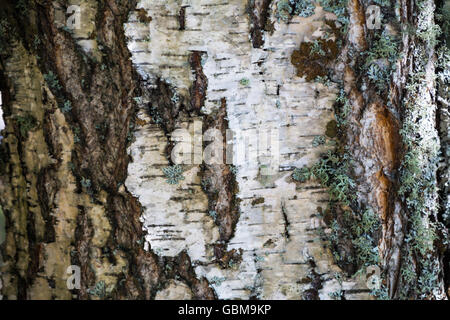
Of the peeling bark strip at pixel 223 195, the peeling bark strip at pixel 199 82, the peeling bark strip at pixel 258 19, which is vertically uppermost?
the peeling bark strip at pixel 258 19


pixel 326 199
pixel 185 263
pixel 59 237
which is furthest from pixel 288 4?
pixel 59 237

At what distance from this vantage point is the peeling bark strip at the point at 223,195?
137cm

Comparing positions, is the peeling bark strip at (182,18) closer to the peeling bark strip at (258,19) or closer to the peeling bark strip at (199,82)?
the peeling bark strip at (199,82)

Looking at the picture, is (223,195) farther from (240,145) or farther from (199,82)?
(199,82)

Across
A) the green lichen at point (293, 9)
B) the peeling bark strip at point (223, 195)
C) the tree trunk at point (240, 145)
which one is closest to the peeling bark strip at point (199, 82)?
the tree trunk at point (240, 145)

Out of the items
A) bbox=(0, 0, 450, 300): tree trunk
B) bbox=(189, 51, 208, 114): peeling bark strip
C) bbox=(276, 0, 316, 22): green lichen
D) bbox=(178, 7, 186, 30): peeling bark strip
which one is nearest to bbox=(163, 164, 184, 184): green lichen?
bbox=(0, 0, 450, 300): tree trunk

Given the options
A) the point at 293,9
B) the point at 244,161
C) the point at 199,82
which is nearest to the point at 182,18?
the point at 199,82

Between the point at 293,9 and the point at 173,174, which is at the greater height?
the point at 293,9

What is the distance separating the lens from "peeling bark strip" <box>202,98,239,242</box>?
1.37 m

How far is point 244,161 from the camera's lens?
136 centimetres

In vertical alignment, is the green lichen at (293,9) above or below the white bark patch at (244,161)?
above

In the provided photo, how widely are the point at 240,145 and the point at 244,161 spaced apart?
0.06 meters

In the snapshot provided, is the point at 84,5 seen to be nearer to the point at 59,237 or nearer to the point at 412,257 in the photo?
the point at 59,237

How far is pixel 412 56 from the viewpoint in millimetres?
1440
